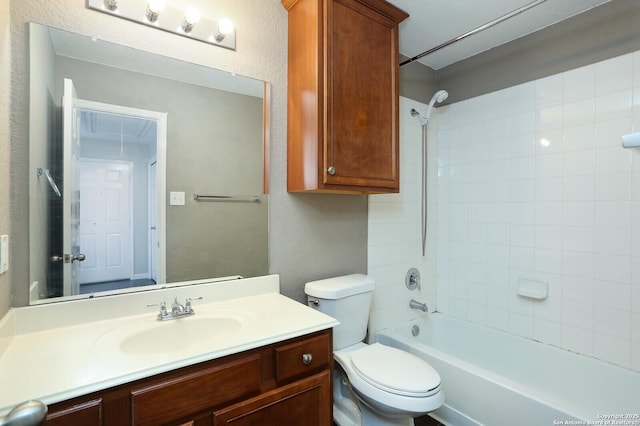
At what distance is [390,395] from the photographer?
1314 mm

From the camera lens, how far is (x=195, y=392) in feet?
3.01

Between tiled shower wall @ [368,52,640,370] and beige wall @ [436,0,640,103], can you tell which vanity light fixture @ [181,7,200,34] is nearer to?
tiled shower wall @ [368,52,640,370]

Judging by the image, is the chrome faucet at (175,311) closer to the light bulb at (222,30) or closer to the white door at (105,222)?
the white door at (105,222)

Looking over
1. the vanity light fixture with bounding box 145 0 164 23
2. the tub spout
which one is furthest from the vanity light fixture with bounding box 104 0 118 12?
the tub spout

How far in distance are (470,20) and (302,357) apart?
6.97 feet

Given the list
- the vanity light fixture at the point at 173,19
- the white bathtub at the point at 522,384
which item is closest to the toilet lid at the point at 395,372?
the white bathtub at the point at 522,384

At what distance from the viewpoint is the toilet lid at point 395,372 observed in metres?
1.32

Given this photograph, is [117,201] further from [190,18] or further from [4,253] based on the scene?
[190,18]

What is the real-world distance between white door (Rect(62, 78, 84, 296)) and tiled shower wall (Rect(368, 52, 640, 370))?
1.59 metres

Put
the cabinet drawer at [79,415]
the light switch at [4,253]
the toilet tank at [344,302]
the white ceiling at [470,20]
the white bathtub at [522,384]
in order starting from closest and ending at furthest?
1. the cabinet drawer at [79,415]
2. the light switch at [4,253]
3. the white bathtub at [522,384]
4. the toilet tank at [344,302]
5. the white ceiling at [470,20]

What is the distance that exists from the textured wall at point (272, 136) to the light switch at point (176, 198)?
1.41ft

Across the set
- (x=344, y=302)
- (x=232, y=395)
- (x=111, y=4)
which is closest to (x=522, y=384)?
(x=344, y=302)

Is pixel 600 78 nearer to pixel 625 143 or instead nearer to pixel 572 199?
pixel 572 199

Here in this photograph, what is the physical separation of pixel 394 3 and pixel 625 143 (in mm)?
1297
